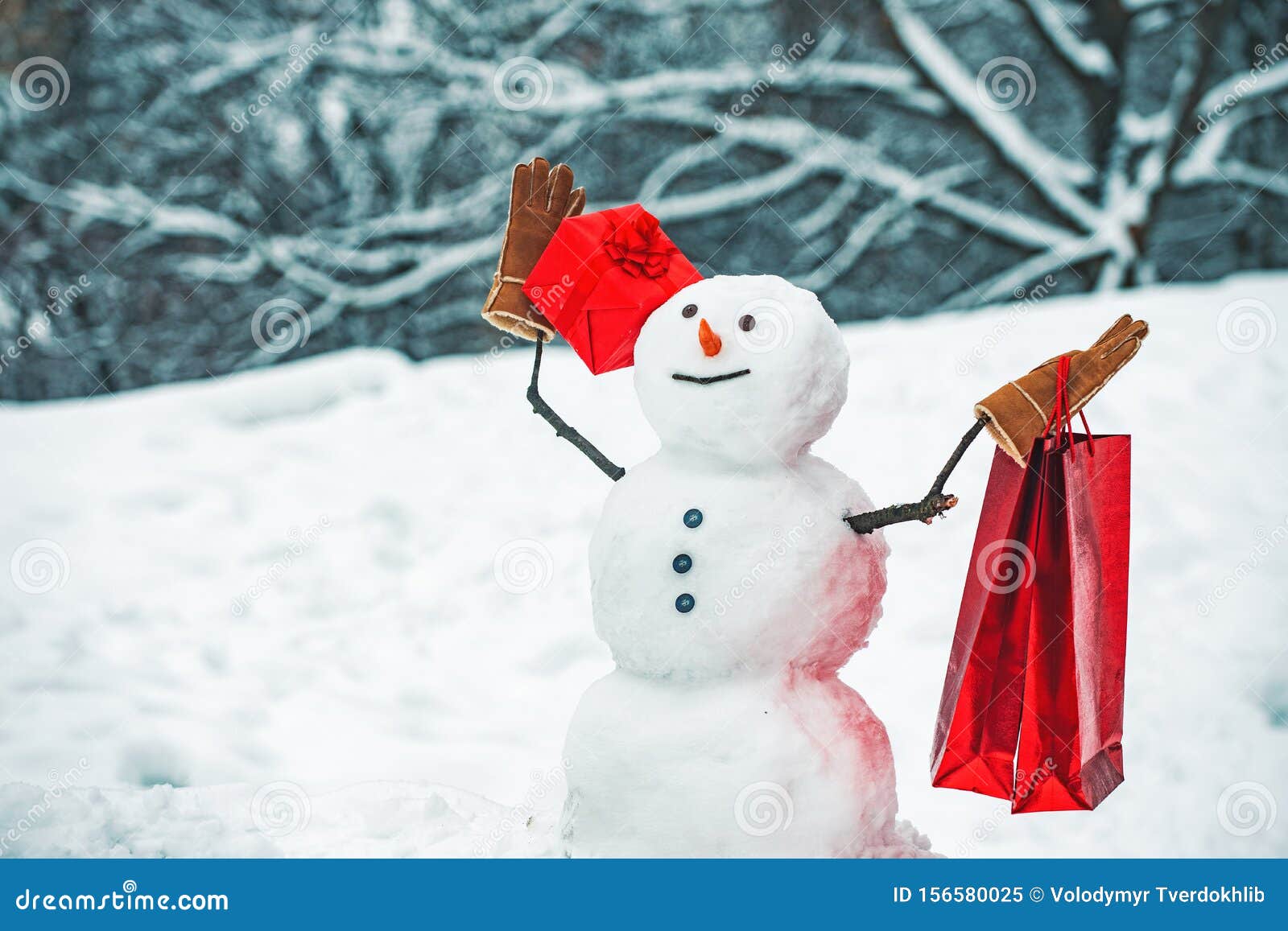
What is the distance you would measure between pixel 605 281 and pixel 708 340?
1.02ft

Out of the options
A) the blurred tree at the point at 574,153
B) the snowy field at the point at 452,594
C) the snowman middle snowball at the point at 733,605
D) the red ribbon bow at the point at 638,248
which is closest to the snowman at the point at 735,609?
the snowman middle snowball at the point at 733,605

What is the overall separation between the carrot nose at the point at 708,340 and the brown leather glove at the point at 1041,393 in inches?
16.6

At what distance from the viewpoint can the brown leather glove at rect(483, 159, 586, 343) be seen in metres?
2.31

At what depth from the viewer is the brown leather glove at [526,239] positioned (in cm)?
→ 231

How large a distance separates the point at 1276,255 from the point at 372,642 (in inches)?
197

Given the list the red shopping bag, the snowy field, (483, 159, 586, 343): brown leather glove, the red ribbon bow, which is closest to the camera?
the red shopping bag

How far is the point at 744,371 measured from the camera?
6.59 ft

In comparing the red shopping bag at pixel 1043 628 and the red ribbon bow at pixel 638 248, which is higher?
the red ribbon bow at pixel 638 248

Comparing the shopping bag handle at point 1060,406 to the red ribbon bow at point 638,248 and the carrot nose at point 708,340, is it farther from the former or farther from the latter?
the red ribbon bow at point 638,248

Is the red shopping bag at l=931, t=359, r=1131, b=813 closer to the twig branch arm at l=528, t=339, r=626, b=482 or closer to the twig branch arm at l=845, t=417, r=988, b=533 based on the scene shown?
the twig branch arm at l=845, t=417, r=988, b=533

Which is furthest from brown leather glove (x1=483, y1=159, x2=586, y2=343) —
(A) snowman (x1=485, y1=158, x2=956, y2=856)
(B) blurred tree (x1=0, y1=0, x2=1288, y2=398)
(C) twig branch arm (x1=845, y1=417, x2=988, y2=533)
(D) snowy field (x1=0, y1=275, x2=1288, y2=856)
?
(B) blurred tree (x1=0, y1=0, x2=1288, y2=398)

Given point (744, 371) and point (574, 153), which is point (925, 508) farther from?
point (574, 153)

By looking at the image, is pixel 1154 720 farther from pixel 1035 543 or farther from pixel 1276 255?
pixel 1276 255

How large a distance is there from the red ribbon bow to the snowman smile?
10.3 inches
